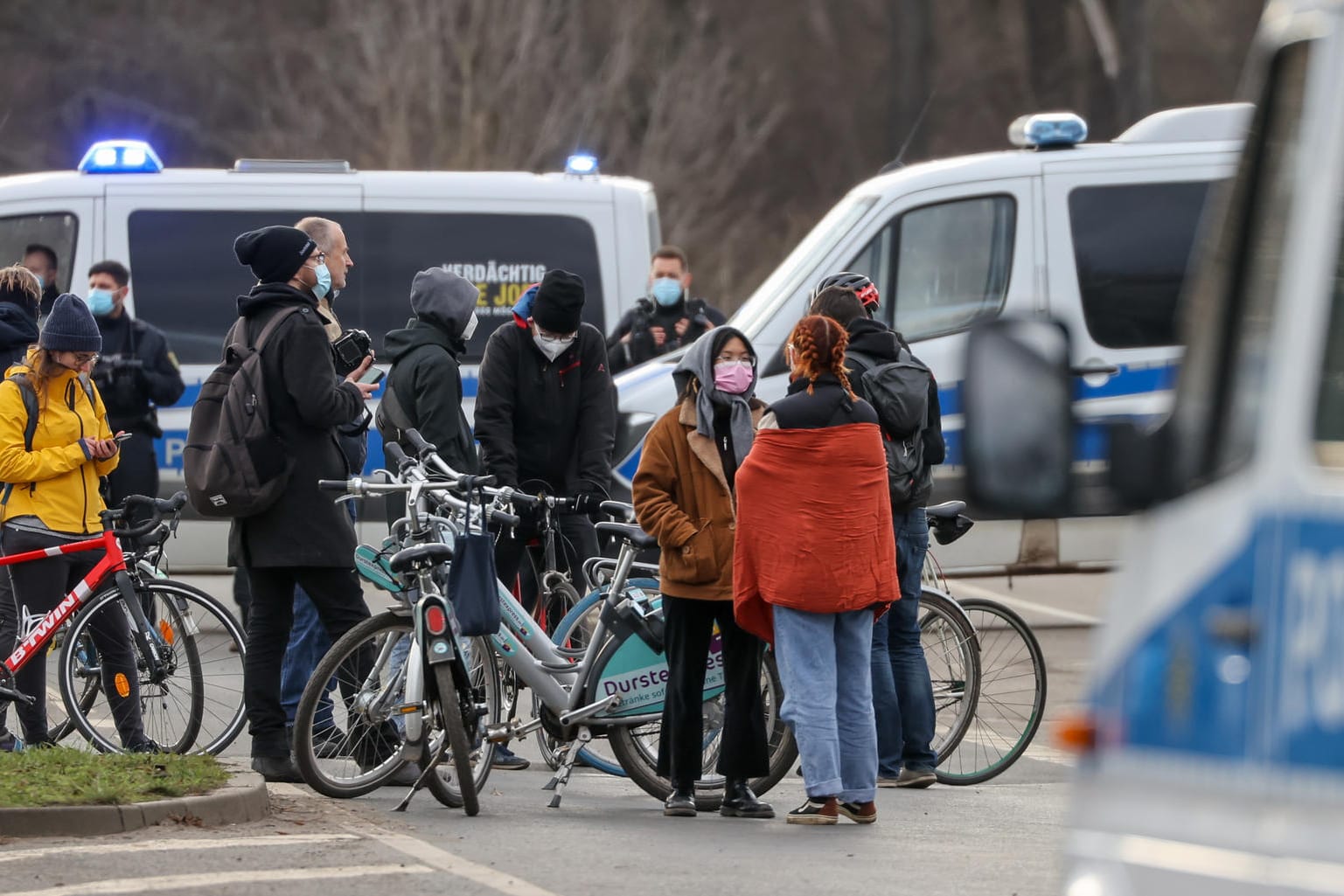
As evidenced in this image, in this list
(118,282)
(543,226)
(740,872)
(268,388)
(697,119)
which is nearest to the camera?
(740,872)

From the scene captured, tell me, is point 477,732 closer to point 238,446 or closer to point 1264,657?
point 238,446

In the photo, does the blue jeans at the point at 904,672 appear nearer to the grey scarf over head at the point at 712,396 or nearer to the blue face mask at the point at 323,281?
the grey scarf over head at the point at 712,396

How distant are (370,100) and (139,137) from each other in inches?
256

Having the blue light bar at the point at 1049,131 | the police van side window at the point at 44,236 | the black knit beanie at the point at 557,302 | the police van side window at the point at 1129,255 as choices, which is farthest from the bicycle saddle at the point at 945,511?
the police van side window at the point at 44,236

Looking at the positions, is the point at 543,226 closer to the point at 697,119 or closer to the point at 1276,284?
the point at 1276,284

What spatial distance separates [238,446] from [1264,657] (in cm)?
517

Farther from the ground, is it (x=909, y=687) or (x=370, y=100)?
(x=370, y=100)

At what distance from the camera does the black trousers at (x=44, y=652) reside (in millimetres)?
8016

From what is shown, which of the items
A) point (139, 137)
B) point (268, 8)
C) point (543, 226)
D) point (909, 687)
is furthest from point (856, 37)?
point (909, 687)

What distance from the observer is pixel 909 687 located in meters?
7.94

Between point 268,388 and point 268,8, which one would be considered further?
point 268,8

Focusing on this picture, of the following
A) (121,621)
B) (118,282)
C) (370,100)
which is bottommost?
(121,621)

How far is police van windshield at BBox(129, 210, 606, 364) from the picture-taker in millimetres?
12547

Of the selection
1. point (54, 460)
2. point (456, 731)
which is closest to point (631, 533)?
point (456, 731)
